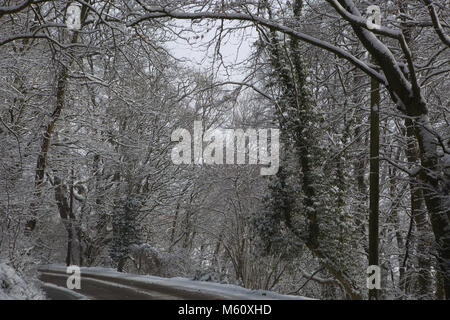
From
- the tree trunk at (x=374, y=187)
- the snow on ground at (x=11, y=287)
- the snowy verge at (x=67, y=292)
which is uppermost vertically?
the tree trunk at (x=374, y=187)

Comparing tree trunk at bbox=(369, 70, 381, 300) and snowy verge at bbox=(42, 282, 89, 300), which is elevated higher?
tree trunk at bbox=(369, 70, 381, 300)

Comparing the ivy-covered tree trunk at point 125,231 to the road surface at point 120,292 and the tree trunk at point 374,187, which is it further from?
the tree trunk at point 374,187

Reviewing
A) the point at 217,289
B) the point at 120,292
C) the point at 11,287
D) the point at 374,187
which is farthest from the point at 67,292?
the point at 374,187

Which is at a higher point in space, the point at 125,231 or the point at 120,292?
the point at 125,231

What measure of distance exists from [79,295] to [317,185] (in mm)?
8401

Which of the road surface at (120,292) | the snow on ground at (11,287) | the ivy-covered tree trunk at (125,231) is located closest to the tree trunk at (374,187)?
the road surface at (120,292)

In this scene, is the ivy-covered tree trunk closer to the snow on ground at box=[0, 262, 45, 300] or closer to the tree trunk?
the snow on ground at box=[0, 262, 45, 300]

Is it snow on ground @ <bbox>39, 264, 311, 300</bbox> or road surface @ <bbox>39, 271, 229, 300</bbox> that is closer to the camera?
snow on ground @ <bbox>39, 264, 311, 300</bbox>

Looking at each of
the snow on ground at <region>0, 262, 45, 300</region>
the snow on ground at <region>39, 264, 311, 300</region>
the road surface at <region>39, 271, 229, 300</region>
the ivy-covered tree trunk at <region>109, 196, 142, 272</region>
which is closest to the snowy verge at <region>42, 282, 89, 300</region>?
the road surface at <region>39, 271, 229, 300</region>

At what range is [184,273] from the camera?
21.9 meters

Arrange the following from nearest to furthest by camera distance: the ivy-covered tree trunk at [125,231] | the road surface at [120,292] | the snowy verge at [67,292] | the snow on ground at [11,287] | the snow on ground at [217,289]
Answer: the snow on ground at [11,287] → the snow on ground at [217,289] → the road surface at [120,292] → the snowy verge at [67,292] → the ivy-covered tree trunk at [125,231]

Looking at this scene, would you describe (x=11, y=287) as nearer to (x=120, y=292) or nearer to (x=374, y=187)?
(x=120, y=292)
